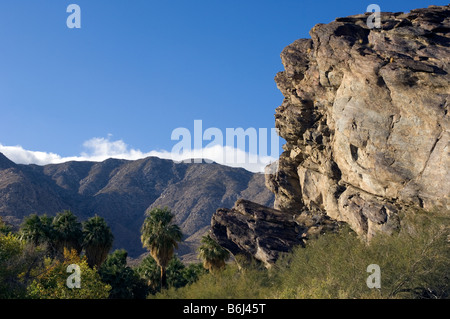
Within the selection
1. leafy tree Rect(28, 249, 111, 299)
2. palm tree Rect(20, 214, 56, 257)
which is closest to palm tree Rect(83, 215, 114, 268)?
palm tree Rect(20, 214, 56, 257)

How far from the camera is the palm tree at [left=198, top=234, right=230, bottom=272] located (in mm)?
49188

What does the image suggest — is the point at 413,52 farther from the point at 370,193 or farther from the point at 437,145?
the point at 370,193

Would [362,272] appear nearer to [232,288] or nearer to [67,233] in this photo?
[232,288]

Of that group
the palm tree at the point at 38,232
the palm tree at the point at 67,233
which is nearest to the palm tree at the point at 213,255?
the palm tree at the point at 67,233

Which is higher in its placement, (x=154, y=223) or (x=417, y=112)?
(x=417, y=112)

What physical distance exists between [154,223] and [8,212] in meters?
120

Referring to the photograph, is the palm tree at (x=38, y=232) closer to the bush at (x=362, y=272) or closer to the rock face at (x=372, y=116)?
the bush at (x=362, y=272)

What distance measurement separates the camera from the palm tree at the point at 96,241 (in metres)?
49.1

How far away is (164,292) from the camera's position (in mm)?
37031

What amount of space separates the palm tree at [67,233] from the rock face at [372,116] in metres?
15.7

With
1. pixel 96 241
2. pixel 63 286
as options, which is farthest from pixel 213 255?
pixel 63 286

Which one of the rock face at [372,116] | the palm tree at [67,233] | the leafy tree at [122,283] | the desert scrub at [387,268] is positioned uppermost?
the rock face at [372,116]

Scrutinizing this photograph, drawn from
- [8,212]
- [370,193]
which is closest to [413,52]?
[370,193]

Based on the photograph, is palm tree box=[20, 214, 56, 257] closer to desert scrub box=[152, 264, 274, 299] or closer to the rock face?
desert scrub box=[152, 264, 274, 299]
